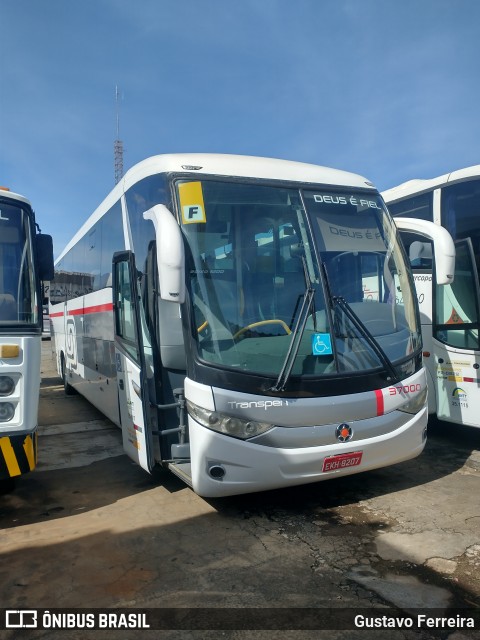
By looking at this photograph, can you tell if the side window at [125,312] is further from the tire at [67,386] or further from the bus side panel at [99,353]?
the tire at [67,386]

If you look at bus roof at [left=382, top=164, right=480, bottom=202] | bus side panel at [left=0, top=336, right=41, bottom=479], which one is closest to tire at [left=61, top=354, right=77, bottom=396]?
bus side panel at [left=0, top=336, right=41, bottom=479]

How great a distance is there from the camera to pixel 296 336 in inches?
166

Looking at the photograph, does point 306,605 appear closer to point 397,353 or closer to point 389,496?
point 389,496

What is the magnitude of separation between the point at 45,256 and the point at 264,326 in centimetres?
221

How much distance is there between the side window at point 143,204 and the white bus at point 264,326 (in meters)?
0.03

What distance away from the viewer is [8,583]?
349cm

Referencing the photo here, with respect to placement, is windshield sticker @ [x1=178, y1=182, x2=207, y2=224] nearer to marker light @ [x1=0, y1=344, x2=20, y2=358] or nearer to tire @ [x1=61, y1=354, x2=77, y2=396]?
marker light @ [x1=0, y1=344, x2=20, y2=358]

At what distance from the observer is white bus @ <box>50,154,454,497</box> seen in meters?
4.06

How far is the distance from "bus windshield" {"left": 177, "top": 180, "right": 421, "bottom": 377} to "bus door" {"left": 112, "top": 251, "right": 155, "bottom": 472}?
848 mm

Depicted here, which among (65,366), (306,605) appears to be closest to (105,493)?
(306,605)

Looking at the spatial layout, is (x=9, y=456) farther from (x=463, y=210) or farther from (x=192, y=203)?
(x=463, y=210)

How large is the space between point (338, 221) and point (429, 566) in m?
3.10

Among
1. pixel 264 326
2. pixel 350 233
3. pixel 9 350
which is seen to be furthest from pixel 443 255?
pixel 9 350

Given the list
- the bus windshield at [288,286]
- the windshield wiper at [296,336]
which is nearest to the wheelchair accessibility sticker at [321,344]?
the bus windshield at [288,286]
